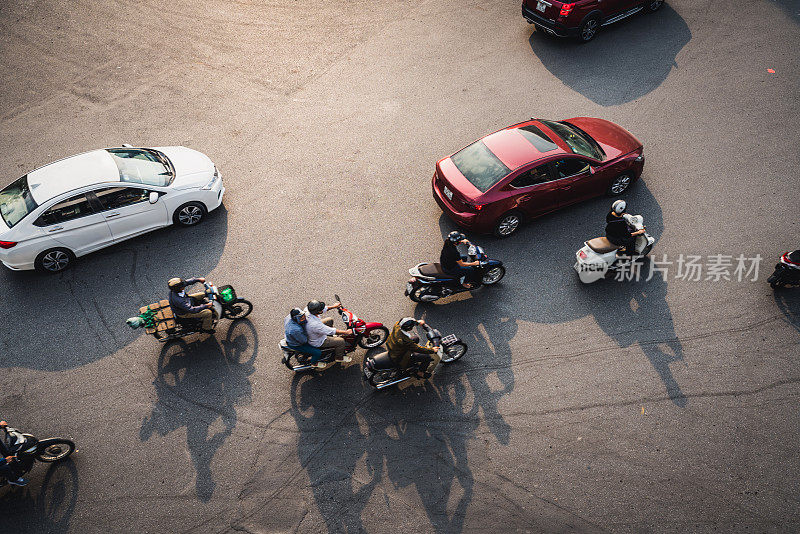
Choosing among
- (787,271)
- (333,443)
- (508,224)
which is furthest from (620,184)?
(333,443)

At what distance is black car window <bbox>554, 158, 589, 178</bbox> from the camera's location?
10414mm

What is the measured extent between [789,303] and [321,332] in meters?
8.76

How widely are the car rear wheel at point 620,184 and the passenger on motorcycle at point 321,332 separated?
6655 mm

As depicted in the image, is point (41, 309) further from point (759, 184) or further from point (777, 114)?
point (777, 114)

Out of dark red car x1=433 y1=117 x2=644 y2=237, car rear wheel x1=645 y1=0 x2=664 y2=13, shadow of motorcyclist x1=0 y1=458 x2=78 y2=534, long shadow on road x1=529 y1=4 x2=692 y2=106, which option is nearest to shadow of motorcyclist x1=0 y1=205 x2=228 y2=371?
shadow of motorcyclist x1=0 y1=458 x2=78 y2=534

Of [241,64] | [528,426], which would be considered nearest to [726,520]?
[528,426]

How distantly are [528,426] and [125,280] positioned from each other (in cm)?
806

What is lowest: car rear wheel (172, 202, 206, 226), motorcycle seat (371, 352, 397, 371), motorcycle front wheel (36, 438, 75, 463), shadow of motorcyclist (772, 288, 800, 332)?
shadow of motorcyclist (772, 288, 800, 332)

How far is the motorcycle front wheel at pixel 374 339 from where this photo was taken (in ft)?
29.6

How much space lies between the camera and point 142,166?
34.4ft

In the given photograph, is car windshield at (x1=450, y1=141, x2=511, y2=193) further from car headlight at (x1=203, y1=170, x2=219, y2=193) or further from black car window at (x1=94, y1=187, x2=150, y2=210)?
black car window at (x1=94, y1=187, x2=150, y2=210)

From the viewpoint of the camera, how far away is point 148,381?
28.8 feet

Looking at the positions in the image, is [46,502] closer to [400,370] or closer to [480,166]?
[400,370]

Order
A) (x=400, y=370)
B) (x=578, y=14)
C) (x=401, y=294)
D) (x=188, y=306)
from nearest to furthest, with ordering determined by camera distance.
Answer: (x=400, y=370) < (x=188, y=306) < (x=401, y=294) < (x=578, y=14)
